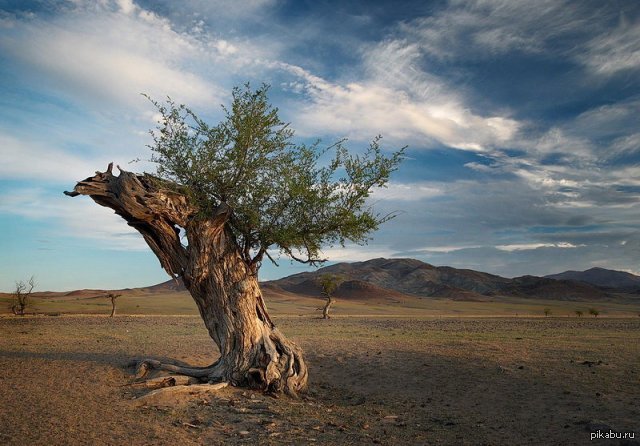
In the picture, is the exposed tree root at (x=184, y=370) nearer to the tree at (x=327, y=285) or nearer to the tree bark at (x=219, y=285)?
the tree bark at (x=219, y=285)

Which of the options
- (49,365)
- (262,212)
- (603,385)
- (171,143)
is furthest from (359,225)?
(49,365)

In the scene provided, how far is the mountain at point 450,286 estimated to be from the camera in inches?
5901

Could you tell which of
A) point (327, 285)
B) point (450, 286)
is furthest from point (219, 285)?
point (450, 286)

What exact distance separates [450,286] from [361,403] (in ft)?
521

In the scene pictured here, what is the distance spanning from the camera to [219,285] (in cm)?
1485

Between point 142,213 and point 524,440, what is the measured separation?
1145cm

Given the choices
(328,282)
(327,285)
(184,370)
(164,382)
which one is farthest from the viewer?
(327,285)

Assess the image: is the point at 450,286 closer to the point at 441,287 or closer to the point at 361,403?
the point at 441,287

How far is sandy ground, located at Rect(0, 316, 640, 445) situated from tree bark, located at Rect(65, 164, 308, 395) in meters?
0.88

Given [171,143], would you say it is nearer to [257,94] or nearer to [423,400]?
[257,94]

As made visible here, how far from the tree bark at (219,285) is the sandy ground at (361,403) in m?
0.88

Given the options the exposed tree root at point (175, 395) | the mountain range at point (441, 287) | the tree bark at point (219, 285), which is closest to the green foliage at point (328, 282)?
the tree bark at point (219, 285)

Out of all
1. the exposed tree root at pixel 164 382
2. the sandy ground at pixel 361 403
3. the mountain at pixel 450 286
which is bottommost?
Result: the sandy ground at pixel 361 403

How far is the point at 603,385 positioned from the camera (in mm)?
14758
